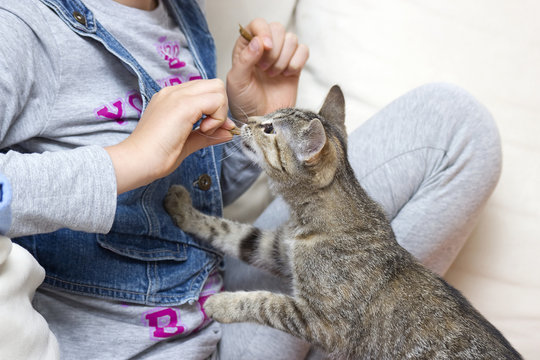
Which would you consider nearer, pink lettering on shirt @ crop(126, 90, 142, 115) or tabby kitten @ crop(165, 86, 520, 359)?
tabby kitten @ crop(165, 86, 520, 359)

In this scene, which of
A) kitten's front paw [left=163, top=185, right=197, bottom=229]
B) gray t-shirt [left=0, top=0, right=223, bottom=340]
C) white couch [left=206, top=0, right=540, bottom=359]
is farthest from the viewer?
white couch [left=206, top=0, right=540, bottom=359]

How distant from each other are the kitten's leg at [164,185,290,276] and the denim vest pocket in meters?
0.05

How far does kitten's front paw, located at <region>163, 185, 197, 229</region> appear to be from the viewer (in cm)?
109

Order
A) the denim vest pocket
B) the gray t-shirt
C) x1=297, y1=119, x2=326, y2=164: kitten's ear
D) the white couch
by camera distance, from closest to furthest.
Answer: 1. the gray t-shirt
2. x1=297, y1=119, x2=326, y2=164: kitten's ear
3. the denim vest pocket
4. the white couch

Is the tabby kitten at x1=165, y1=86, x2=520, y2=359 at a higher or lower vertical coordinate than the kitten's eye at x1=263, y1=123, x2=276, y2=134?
lower

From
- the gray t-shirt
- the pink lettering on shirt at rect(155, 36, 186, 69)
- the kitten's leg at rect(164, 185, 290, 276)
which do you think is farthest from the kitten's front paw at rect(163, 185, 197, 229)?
the pink lettering on shirt at rect(155, 36, 186, 69)

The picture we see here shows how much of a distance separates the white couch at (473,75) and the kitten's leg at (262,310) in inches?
21.6

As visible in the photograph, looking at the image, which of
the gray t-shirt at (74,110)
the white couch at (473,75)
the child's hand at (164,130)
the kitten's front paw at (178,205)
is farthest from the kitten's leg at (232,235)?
the white couch at (473,75)

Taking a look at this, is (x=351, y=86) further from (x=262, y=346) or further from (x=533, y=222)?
(x=262, y=346)

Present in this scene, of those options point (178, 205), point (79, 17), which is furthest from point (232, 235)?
point (79, 17)

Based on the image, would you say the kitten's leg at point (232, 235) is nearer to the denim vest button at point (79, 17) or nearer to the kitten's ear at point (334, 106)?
the kitten's ear at point (334, 106)

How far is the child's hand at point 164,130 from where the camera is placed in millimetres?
818

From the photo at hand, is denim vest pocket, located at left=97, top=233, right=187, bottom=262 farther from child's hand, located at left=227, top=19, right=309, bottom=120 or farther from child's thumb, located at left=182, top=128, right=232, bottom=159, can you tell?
child's hand, located at left=227, top=19, right=309, bottom=120

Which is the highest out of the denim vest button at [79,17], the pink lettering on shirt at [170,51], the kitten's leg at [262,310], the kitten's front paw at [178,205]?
the denim vest button at [79,17]
